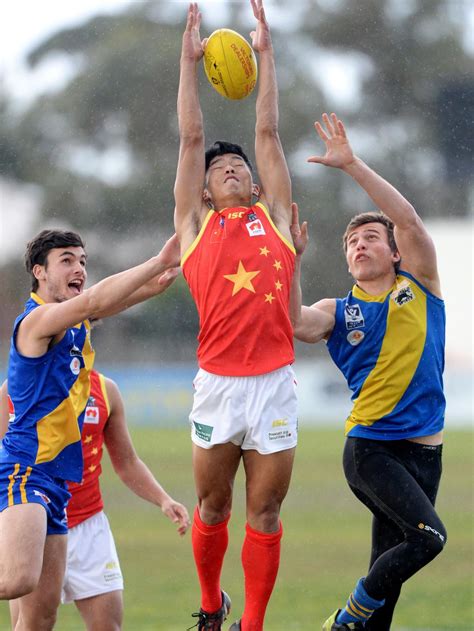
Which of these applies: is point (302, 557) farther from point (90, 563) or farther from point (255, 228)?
point (255, 228)

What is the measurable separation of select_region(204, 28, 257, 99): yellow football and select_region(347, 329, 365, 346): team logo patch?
1.53 m

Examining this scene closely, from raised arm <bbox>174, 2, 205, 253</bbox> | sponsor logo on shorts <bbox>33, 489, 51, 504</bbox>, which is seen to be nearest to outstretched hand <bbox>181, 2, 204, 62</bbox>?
raised arm <bbox>174, 2, 205, 253</bbox>

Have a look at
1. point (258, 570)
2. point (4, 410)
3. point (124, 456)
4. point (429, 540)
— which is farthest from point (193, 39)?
point (429, 540)

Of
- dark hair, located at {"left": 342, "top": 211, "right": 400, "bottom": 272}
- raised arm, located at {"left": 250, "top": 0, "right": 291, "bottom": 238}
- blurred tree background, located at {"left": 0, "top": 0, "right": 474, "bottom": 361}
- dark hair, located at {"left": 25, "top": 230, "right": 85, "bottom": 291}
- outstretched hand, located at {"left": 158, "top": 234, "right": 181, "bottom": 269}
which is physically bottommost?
outstretched hand, located at {"left": 158, "top": 234, "right": 181, "bottom": 269}

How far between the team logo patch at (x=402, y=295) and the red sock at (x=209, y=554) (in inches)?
63.7

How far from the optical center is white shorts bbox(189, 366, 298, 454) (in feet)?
20.2

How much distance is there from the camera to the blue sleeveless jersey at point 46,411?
6312 mm

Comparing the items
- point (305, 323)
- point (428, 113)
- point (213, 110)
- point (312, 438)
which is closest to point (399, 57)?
point (428, 113)

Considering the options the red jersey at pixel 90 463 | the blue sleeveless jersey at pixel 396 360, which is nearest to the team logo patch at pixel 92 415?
the red jersey at pixel 90 463

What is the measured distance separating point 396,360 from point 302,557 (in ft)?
31.5

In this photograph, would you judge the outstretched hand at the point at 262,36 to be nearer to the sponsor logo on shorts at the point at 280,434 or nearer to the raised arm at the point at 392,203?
the raised arm at the point at 392,203

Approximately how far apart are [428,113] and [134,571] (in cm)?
2572

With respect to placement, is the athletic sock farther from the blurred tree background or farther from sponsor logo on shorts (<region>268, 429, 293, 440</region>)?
the blurred tree background

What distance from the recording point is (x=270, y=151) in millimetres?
6520
